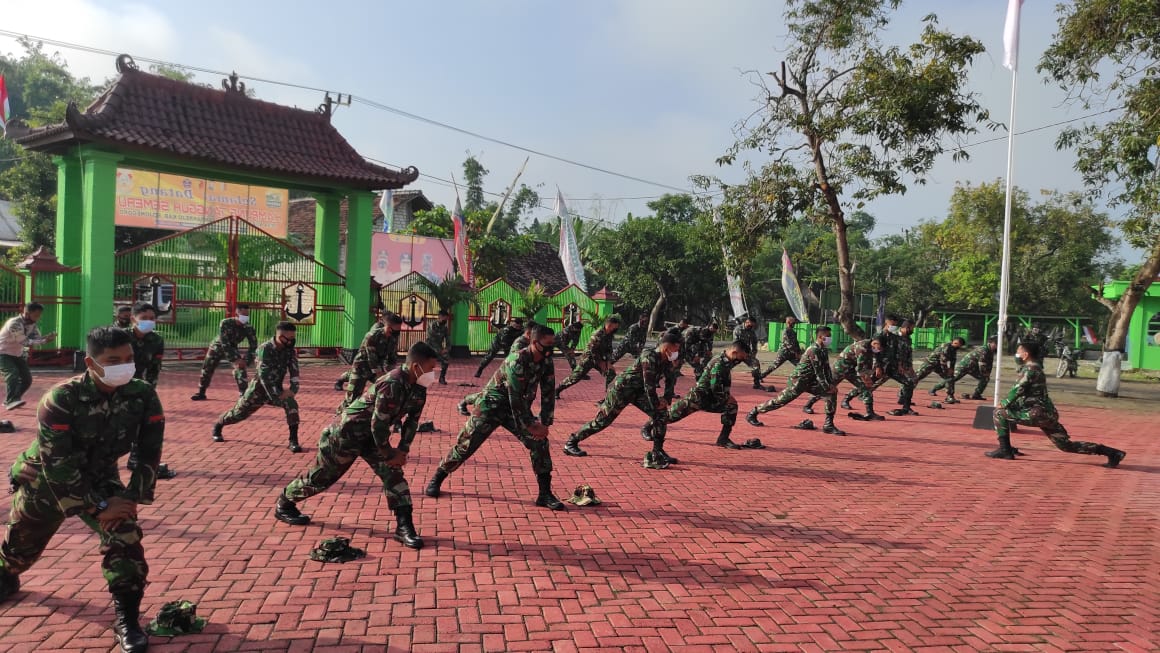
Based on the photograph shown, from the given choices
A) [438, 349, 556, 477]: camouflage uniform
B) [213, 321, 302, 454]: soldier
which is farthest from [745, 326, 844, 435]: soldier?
[213, 321, 302, 454]: soldier

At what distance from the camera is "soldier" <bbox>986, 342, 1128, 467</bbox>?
28.7ft

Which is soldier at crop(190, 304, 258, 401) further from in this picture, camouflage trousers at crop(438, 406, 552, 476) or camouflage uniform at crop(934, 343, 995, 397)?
camouflage uniform at crop(934, 343, 995, 397)

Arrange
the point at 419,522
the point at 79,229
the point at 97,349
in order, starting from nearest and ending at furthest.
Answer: the point at 97,349 → the point at 419,522 → the point at 79,229

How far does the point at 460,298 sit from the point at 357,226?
330cm

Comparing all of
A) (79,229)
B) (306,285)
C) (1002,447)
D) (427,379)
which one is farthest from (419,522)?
(79,229)

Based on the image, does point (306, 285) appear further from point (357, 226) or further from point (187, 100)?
point (187, 100)

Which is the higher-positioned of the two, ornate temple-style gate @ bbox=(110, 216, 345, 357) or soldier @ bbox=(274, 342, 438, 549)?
ornate temple-style gate @ bbox=(110, 216, 345, 357)

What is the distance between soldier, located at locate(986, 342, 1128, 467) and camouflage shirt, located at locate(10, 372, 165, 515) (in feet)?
29.0

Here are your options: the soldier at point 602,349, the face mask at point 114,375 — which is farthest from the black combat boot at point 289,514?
the soldier at point 602,349

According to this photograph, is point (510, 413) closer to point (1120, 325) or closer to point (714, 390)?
point (714, 390)

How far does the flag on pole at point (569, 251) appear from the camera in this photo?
24.6 metres

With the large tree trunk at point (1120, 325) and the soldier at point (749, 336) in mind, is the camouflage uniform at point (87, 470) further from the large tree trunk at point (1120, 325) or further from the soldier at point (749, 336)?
the large tree trunk at point (1120, 325)

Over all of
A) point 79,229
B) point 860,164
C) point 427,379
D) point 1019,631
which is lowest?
point 1019,631

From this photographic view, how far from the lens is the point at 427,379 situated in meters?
5.15
